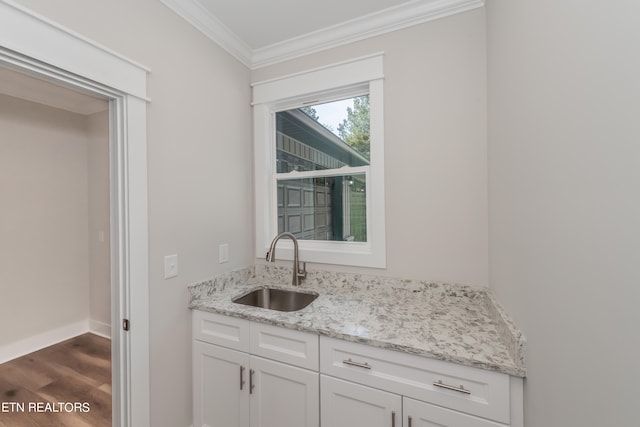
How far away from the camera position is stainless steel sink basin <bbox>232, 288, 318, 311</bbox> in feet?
5.93

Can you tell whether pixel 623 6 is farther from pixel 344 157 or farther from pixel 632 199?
pixel 344 157

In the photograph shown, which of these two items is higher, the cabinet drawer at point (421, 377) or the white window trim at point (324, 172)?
the white window trim at point (324, 172)

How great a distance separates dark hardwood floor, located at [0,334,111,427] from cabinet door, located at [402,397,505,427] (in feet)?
6.51

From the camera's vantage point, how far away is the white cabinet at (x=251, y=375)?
1285 mm

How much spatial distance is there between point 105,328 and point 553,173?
4020mm

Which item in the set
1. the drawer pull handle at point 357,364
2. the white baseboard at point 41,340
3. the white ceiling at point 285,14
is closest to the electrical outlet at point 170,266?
the drawer pull handle at point 357,364

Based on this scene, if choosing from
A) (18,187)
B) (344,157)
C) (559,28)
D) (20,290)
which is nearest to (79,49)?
(344,157)

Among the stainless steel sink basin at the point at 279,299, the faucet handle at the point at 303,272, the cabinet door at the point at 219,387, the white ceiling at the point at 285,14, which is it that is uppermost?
the white ceiling at the point at 285,14

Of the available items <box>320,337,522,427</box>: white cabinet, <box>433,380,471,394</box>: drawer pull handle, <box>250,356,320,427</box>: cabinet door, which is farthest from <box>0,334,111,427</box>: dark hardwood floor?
<box>433,380,471,394</box>: drawer pull handle

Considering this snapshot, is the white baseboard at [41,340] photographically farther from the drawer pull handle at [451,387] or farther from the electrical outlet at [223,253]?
the drawer pull handle at [451,387]

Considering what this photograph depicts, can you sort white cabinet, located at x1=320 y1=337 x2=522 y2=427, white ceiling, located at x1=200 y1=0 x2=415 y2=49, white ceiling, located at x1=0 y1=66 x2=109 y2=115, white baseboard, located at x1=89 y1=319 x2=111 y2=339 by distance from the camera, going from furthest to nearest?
white baseboard, located at x1=89 y1=319 x2=111 y2=339 → white ceiling, located at x1=0 y1=66 x2=109 y2=115 → white ceiling, located at x1=200 y1=0 x2=415 y2=49 → white cabinet, located at x1=320 y1=337 x2=522 y2=427

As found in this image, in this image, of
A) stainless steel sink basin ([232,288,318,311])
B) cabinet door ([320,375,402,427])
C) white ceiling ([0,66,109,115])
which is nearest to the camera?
cabinet door ([320,375,402,427])

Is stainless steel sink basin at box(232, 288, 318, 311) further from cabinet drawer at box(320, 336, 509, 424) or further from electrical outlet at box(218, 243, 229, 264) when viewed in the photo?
cabinet drawer at box(320, 336, 509, 424)

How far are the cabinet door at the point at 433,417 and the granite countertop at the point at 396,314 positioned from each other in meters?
0.21
